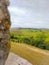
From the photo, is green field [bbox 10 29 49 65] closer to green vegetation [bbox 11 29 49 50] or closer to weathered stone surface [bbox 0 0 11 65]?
green vegetation [bbox 11 29 49 50]

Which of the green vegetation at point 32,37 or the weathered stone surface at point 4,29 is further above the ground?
the weathered stone surface at point 4,29

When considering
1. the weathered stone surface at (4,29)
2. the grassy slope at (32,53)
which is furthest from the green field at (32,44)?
the weathered stone surface at (4,29)

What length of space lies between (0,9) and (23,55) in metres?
1.18

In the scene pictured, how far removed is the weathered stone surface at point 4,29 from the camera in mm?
1554

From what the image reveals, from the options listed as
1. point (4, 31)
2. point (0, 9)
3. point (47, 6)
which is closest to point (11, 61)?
point (4, 31)

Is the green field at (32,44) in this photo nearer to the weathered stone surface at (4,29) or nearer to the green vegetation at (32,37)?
the green vegetation at (32,37)

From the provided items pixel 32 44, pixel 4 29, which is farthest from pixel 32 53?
pixel 4 29

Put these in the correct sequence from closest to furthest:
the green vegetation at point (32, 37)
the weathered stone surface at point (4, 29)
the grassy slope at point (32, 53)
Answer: the weathered stone surface at point (4, 29) < the grassy slope at point (32, 53) < the green vegetation at point (32, 37)

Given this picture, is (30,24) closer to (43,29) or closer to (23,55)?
(43,29)

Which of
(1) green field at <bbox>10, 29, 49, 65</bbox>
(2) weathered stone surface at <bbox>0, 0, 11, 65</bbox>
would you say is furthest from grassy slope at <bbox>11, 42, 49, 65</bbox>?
(2) weathered stone surface at <bbox>0, 0, 11, 65</bbox>

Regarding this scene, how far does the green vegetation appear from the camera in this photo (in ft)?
9.14

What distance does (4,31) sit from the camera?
162cm

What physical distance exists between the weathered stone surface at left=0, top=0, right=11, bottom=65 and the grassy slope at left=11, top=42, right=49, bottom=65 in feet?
2.96

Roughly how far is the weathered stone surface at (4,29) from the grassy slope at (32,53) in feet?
2.96
